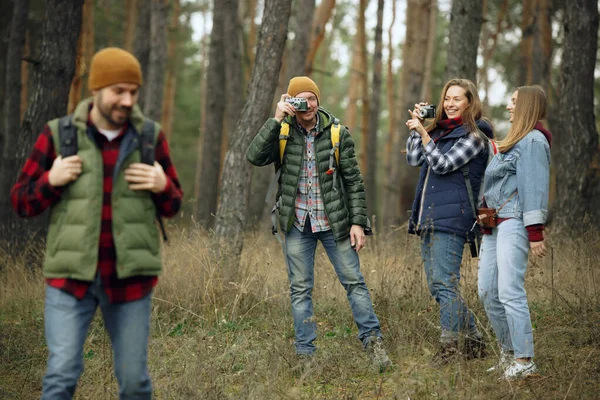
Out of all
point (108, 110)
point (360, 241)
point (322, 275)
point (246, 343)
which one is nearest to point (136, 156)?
point (108, 110)

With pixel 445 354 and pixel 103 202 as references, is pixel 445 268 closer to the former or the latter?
pixel 445 354

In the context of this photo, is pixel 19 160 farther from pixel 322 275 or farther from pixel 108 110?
pixel 108 110

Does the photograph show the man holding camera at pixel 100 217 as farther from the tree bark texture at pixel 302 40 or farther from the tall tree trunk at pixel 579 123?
the tree bark texture at pixel 302 40

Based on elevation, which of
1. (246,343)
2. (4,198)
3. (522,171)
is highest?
(522,171)

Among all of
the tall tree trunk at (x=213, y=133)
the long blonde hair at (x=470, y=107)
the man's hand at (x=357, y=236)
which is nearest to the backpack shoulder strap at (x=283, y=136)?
the man's hand at (x=357, y=236)

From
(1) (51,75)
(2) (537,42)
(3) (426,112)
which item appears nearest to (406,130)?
(2) (537,42)

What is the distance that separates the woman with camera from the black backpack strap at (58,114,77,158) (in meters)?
2.81

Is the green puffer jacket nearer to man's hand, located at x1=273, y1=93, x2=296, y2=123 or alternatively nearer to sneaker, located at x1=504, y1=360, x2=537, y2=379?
man's hand, located at x1=273, y1=93, x2=296, y2=123

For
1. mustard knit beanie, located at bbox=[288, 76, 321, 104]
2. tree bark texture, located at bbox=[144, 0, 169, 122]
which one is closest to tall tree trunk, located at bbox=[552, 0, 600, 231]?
mustard knit beanie, located at bbox=[288, 76, 321, 104]

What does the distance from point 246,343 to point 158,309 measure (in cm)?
150

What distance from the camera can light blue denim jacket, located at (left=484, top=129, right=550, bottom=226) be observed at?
487 centimetres

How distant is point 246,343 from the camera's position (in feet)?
20.3

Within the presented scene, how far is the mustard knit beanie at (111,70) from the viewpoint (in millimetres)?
3463

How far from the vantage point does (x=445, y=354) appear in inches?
210
